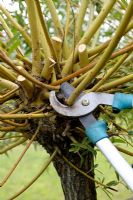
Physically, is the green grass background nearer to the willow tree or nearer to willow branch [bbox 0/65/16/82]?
the willow tree

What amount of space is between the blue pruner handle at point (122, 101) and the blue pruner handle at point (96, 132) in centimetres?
4

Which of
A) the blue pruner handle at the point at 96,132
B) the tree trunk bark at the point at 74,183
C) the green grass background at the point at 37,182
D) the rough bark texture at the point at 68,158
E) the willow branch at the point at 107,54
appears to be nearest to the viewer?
the willow branch at the point at 107,54

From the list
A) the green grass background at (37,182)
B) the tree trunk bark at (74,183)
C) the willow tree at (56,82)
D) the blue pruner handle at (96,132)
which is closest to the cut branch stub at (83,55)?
the willow tree at (56,82)

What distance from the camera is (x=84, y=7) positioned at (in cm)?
87

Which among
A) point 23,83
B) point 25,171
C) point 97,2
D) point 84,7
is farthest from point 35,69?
point 25,171

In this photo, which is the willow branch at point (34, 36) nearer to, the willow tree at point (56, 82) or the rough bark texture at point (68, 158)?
the willow tree at point (56, 82)

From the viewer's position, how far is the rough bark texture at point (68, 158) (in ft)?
2.56

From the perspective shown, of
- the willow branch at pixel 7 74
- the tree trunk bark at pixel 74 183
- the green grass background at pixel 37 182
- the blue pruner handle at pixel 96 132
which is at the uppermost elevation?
the willow branch at pixel 7 74

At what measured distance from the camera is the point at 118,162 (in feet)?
2.09

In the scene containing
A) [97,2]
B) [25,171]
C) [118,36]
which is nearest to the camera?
[118,36]

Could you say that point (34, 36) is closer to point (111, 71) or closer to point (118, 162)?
point (111, 71)

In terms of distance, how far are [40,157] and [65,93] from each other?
221 centimetres

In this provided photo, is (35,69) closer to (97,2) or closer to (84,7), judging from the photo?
(84,7)

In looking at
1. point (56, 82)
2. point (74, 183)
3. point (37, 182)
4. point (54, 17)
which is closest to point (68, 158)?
point (74, 183)
